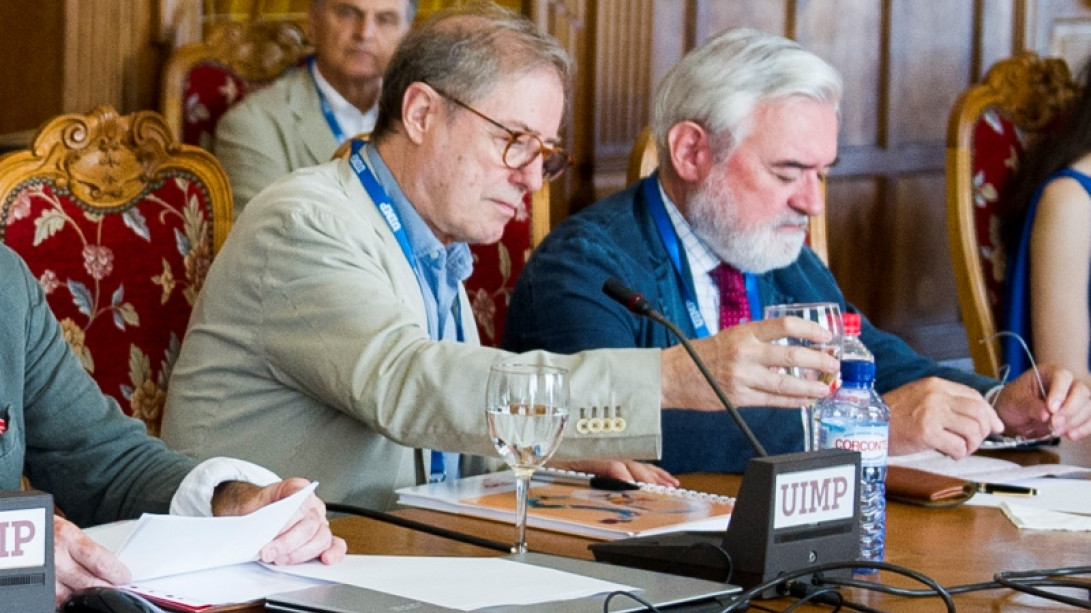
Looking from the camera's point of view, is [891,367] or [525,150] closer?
[525,150]

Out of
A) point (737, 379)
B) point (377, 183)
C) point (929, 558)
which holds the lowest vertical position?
point (929, 558)

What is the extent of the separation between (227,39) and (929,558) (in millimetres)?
2157

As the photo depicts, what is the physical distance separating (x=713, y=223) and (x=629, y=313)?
26 centimetres

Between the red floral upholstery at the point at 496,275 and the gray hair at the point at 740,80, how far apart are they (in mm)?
393

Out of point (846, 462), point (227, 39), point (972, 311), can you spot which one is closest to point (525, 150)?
point (846, 462)

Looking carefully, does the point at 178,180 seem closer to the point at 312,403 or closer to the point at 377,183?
Result: the point at 377,183

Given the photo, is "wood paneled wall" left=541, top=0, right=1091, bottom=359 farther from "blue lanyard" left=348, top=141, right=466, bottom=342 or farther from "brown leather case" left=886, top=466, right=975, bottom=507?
"brown leather case" left=886, top=466, right=975, bottom=507

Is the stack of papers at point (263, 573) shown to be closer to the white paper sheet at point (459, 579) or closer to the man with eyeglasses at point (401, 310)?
the white paper sheet at point (459, 579)

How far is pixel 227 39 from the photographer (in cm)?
326

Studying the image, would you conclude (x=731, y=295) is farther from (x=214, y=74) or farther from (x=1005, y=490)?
(x=214, y=74)

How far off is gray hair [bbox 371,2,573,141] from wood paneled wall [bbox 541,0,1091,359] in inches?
68.4

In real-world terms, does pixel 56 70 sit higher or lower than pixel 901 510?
higher

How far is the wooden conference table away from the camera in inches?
54.1

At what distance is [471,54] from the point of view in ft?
7.05
